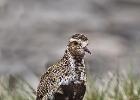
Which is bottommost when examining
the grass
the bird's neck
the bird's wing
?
the bird's wing

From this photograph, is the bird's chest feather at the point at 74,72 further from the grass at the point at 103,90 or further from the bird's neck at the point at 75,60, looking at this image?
the grass at the point at 103,90

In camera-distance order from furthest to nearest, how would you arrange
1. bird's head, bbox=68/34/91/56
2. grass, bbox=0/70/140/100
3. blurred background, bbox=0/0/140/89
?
blurred background, bbox=0/0/140/89 < grass, bbox=0/70/140/100 < bird's head, bbox=68/34/91/56

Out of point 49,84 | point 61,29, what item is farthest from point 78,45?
point 61,29

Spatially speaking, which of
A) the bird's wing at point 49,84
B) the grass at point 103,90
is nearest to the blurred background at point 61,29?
the grass at point 103,90

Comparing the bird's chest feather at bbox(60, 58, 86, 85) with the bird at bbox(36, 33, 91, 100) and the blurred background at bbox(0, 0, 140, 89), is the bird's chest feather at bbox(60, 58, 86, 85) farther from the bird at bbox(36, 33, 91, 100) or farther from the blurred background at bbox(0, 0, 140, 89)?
the blurred background at bbox(0, 0, 140, 89)

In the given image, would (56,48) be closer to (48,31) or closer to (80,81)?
(48,31)

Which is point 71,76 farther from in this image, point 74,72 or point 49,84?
point 49,84

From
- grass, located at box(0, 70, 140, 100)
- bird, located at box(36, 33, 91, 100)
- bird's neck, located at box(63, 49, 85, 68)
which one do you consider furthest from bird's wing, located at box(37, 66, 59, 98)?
grass, located at box(0, 70, 140, 100)
